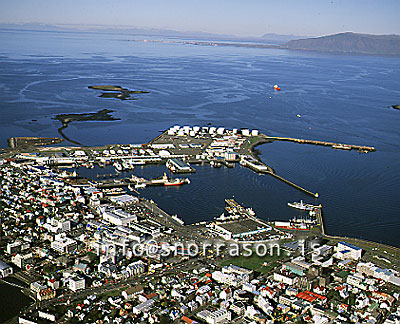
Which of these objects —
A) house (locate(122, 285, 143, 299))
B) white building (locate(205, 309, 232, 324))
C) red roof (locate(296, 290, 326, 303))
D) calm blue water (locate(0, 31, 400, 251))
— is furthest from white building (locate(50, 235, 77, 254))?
red roof (locate(296, 290, 326, 303))

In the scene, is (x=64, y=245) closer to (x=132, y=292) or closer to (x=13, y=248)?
(x=13, y=248)

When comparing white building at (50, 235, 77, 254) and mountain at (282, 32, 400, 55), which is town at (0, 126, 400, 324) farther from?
mountain at (282, 32, 400, 55)

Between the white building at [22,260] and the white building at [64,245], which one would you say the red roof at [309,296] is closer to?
the white building at [64,245]

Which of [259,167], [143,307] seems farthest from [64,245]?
[259,167]

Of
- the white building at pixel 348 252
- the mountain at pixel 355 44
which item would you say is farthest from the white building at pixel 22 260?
the mountain at pixel 355 44

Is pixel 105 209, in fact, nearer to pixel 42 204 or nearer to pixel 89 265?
pixel 42 204

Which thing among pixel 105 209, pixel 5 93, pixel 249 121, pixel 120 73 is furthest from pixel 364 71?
pixel 105 209
